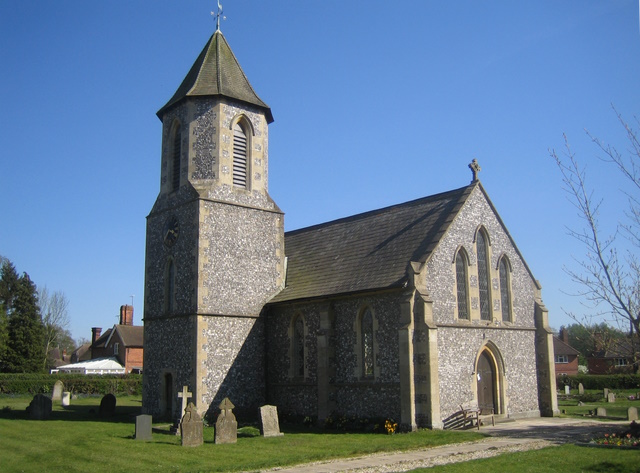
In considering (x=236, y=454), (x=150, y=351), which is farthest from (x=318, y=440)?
(x=150, y=351)

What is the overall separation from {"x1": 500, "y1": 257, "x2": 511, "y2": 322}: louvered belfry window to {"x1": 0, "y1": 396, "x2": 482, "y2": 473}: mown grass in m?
7.08

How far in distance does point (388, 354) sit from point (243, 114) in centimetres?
1282

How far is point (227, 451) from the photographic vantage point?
17.0 m

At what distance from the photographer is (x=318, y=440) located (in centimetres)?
1919

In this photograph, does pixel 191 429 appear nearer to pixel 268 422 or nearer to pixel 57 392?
pixel 268 422

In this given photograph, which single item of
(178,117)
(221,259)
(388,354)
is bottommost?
(388,354)

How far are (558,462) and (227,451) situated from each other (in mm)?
8615

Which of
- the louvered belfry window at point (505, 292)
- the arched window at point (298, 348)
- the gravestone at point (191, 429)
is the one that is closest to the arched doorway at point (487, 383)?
the louvered belfry window at point (505, 292)

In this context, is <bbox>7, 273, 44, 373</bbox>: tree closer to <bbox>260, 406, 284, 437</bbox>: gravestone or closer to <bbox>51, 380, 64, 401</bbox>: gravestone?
<bbox>51, 380, 64, 401</bbox>: gravestone

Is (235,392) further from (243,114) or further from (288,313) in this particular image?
(243,114)

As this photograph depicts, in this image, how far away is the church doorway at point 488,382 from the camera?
921 inches

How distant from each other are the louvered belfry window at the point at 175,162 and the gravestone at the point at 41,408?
10799 mm

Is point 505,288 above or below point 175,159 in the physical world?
below

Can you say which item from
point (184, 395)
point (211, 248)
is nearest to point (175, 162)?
point (211, 248)
